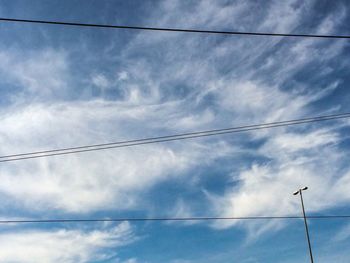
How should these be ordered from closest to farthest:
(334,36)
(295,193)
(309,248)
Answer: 1. (334,36)
2. (309,248)
3. (295,193)

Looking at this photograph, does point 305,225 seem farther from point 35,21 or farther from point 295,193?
point 35,21

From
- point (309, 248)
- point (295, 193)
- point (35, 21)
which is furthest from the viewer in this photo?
point (295, 193)

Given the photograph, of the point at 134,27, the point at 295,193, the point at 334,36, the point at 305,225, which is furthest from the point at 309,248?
the point at 134,27

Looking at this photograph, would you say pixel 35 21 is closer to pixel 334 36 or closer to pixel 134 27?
pixel 134 27

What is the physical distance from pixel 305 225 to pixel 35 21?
2942cm

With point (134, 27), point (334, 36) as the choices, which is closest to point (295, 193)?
point (334, 36)

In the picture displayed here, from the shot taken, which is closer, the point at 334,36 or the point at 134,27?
the point at 134,27

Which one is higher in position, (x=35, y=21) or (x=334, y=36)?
(x=334, y=36)

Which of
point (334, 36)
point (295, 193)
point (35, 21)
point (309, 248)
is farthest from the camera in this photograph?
point (295, 193)

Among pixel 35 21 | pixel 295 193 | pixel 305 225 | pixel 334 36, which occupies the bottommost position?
pixel 35 21

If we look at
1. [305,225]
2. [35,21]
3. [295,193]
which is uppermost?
[295,193]

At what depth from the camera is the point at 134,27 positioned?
37.9 feet

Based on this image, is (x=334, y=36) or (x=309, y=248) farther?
(x=309, y=248)

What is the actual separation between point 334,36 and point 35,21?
9339 millimetres
